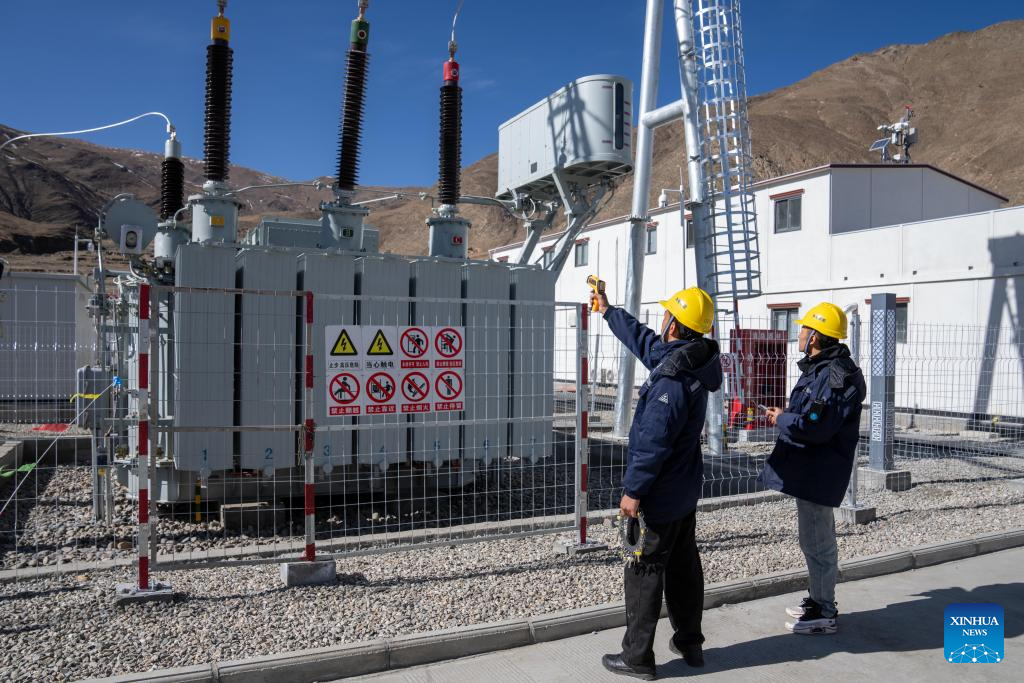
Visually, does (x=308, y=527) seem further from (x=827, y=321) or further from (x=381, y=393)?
(x=827, y=321)

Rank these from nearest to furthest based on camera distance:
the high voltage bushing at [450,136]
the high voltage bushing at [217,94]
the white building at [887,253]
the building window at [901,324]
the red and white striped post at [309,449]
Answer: the red and white striped post at [309,449]
the high voltage bushing at [217,94]
the high voltage bushing at [450,136]
the white building at [887,253]
the building window at [901,324]

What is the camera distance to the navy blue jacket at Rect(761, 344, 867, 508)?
4516 millimetres

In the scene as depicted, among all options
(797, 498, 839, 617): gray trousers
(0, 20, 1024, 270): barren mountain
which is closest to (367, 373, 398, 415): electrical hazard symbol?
(797, 498, 839, 617): gray trousers

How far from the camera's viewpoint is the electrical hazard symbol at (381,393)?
19.2 feet

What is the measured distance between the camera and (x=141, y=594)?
4738mm

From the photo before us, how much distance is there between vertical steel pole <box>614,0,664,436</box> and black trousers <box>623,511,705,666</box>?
7.44m

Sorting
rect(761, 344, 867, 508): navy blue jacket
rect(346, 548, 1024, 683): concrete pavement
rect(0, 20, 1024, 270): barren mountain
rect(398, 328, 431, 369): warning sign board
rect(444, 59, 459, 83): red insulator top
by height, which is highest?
rect(0, 20, 1024, 270): barren mountain

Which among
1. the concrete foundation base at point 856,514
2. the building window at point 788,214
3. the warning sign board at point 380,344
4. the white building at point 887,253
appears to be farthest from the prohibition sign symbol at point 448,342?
the building window at point 788,214

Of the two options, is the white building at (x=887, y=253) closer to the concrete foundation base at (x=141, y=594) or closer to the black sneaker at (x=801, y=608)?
the black sneaker at (x=801, y=608)

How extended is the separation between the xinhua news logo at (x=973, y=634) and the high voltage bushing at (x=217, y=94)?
7650mm

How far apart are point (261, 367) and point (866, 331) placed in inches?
554

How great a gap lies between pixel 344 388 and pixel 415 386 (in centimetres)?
63

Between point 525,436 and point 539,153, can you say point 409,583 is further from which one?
point 539,153

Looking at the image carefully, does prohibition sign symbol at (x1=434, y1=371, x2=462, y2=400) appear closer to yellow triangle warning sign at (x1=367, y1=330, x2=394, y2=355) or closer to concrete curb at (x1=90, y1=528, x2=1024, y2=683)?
yellow triangle warning sign at (x1=367, y1=330, x2=394, y2=355)
